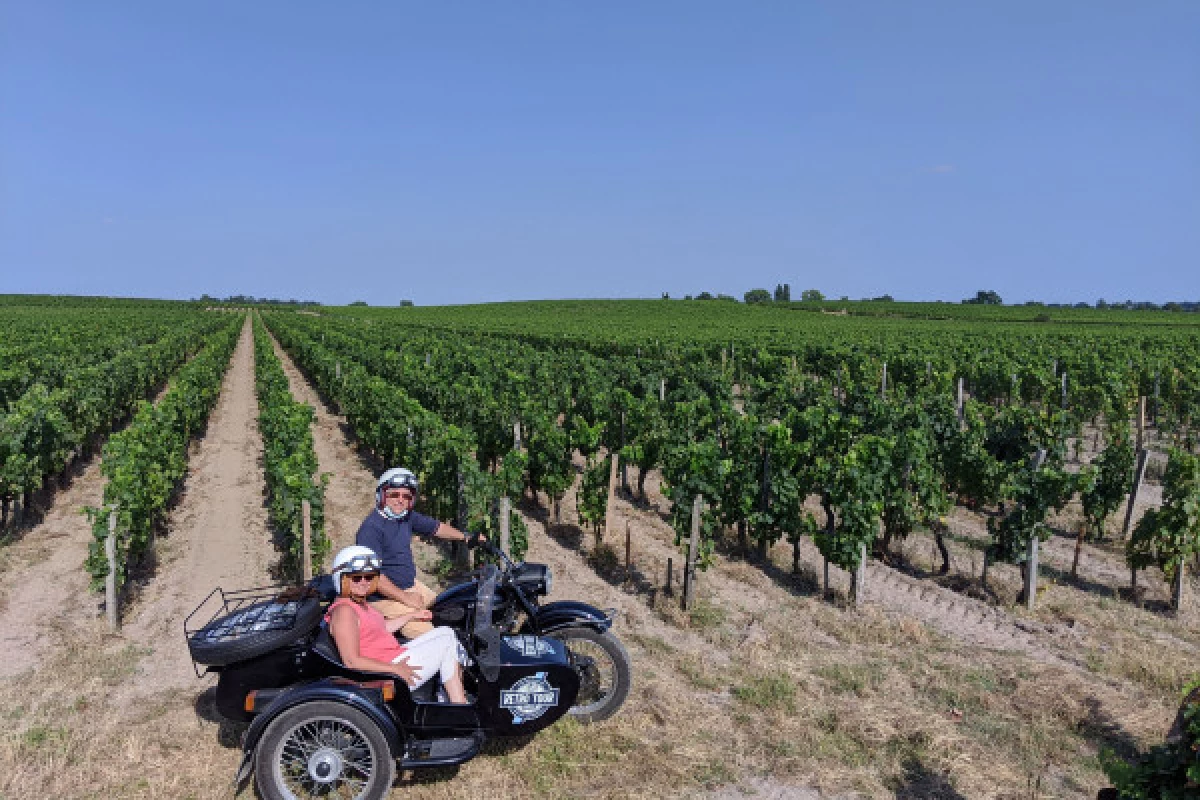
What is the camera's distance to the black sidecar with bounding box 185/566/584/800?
436 cm

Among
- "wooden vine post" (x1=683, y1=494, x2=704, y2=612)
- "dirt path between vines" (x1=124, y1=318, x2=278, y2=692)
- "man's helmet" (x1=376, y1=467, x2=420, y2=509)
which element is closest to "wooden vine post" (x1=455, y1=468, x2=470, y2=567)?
"dirt path between vines" (x1=124, y1=318, x2=278, y2=692)

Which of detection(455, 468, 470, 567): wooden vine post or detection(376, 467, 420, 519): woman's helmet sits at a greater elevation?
detection(376, 467, 420, 519): woman's helmet

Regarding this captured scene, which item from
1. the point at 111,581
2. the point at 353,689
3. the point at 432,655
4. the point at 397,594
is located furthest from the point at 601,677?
the point at 111,581

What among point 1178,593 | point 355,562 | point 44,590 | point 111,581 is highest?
point 355,562

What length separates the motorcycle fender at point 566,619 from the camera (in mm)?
5270

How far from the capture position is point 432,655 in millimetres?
4699

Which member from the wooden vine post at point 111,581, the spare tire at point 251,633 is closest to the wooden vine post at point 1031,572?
the spare tire at point 251,633

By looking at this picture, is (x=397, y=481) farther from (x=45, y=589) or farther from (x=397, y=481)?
(x=45, y=589)

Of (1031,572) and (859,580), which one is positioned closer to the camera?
(859,580)

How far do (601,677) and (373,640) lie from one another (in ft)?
5.43

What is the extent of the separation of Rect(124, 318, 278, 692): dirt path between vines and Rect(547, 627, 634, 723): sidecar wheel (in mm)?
3079

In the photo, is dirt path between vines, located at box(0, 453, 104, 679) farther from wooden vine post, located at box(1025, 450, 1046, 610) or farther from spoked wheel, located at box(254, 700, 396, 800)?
wooden vine post, located at box(1025, 450, 1046, 610)

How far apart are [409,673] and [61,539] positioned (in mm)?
7901

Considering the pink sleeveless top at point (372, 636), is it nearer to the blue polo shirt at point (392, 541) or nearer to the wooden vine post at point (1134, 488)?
the blue polo shirt at point (392, 541)
